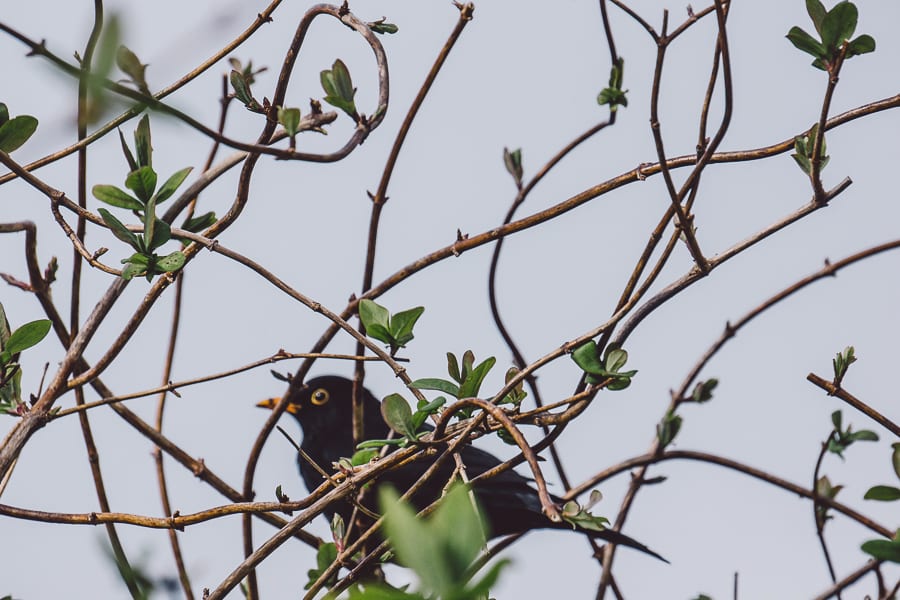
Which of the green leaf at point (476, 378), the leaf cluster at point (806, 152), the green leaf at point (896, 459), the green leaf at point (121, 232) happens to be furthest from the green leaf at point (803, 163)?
the green leaf at point (121, 232)

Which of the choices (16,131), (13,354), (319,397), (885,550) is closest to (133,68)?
(16,131)

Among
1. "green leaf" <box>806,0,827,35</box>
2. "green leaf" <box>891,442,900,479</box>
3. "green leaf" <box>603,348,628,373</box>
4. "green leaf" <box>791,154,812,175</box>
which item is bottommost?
"green leaf" <box>891,442,900,479</box>

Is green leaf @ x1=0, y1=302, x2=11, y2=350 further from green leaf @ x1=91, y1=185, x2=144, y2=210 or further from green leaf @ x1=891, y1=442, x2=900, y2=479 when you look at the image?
green leaf @ x1=891, y1=442, x2=900, y2=479

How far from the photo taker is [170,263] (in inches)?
82.0

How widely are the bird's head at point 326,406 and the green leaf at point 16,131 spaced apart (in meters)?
3.88

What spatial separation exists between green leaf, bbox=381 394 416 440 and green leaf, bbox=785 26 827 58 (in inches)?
46.9

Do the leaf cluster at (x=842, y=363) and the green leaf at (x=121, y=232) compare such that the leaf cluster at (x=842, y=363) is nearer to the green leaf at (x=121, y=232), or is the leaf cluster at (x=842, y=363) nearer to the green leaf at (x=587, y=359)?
the green leaf at (x=587, y=359)

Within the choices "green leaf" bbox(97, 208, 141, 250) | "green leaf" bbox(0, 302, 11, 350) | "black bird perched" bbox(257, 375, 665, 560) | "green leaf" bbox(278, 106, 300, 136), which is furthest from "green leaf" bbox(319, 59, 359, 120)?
"black bird perched" bbox(257, 375, 665, 560)

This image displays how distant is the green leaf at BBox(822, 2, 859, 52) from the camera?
2.17 meters

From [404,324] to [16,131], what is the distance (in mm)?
942

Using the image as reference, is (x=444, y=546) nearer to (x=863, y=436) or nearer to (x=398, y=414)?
(x=398, y=414)

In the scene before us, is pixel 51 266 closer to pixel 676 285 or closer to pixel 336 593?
pixel 336 593

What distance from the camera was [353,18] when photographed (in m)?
2.54

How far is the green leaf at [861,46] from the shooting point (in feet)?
7.27
